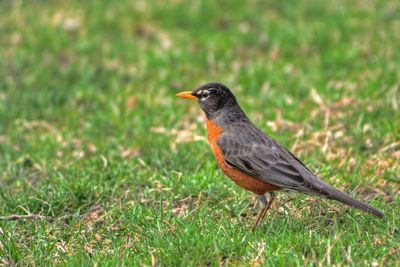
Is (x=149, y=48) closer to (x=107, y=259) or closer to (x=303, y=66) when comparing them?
(x=303, y=66)

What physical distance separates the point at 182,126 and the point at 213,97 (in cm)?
227

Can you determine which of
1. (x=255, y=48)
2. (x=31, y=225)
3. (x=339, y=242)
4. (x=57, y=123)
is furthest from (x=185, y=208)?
(x=255, y=48)

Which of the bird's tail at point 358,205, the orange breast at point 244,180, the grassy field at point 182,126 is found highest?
the bird's tail at point 358,205

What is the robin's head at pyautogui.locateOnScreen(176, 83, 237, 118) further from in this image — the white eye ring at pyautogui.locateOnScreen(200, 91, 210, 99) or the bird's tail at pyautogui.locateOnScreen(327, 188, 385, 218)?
the bird's tail at pyautogui.locateOnScreen(327, 188, 385, 218)

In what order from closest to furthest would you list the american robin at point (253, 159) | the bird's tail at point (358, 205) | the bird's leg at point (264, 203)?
the bird's tail at point (358, 205) < the american robin at point (253, 159) < the bird's leg at point (264, 203)

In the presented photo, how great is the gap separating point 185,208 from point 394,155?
2.27 metres

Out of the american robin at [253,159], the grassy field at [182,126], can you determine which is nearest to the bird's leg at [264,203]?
the american robin at [253,159]

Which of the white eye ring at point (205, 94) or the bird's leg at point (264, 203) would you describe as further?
the white eye ring at point (205, 94)

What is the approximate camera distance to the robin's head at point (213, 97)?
7.61 metres

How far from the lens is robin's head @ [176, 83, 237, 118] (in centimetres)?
761

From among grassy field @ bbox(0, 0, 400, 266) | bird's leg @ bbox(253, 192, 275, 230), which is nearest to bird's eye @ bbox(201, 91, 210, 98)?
grassy field @ bbox(0, 0, 400, 266)

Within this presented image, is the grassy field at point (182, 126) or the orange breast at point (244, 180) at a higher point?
the orange breast at point (244, 180)

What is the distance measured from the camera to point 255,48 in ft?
40.1

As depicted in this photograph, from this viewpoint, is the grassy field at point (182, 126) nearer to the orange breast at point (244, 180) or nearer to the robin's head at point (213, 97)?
the orange breast at point (244, 180)
